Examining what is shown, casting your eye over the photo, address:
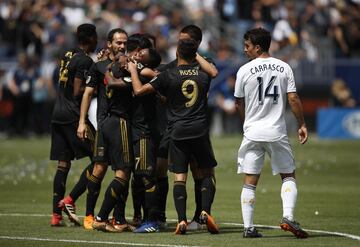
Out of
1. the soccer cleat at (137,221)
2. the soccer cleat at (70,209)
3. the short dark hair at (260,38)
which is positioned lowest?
the soccer cleat at (137,221)

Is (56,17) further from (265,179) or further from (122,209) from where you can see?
(122,209)

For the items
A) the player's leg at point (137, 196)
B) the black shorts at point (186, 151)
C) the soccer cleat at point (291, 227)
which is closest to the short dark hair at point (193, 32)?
the black shorts at point (186, 151)

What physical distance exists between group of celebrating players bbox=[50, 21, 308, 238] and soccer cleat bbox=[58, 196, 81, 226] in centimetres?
1

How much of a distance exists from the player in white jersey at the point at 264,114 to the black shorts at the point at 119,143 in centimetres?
153

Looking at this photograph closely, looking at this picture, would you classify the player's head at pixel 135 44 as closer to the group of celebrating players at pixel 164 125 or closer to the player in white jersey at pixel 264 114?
the group of celebrating players at pixel 164 125

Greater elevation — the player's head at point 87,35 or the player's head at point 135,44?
the player's head at point 87,35

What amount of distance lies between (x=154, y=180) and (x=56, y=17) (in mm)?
24110

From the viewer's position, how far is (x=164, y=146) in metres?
13.3

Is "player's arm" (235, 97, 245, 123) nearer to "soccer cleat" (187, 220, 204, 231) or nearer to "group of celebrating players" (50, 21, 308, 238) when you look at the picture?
"group of celebrating players" (50, 21, 308, 238)

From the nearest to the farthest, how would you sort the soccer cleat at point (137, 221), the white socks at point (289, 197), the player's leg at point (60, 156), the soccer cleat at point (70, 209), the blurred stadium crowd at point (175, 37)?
the white socks at point (289, 197) → the soccer cleat at point (137, 221) → the soccer cleat at point (70, 209) → the player's leg at point (60, 156) → the blurred stadium crowd at point (175, 37)

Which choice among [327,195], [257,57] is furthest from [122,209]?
[327,195]

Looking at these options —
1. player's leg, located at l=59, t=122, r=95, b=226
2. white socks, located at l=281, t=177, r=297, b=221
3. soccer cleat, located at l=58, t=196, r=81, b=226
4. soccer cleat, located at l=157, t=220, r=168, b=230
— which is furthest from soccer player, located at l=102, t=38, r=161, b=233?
white socks, located at l=281, t=177, r=297, b=221

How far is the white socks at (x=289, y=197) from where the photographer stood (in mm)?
12164

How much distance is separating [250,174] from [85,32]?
306 cm
